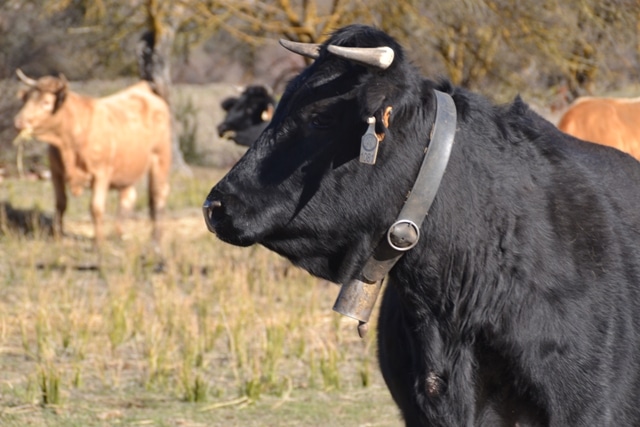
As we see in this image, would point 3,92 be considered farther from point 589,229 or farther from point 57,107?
point 589,229

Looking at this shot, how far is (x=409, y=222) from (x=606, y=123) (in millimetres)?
6175

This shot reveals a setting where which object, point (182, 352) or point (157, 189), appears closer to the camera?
point (182, 352)

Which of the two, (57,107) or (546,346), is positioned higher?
(546,346)

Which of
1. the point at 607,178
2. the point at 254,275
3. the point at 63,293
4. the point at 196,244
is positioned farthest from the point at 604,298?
the point at 196,244

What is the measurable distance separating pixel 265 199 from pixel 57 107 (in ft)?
35.5

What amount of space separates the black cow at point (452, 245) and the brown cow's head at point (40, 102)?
417 inches

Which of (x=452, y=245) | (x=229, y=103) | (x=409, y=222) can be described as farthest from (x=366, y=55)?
(x=229, y=103)

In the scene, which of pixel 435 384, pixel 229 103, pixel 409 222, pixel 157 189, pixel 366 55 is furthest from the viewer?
pixel 157 189

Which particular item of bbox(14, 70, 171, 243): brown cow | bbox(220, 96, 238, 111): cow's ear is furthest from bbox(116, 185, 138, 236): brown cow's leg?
bbox(220, 96, 238, 111): cow's ear

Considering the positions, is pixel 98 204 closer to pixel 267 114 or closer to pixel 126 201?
pixel 126 201

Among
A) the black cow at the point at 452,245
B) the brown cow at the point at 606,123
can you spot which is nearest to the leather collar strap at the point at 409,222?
the black cow at the point at 452,245

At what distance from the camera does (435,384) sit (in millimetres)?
3537

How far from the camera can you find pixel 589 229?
12.2 ft

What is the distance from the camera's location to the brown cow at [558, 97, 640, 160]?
9.12m
